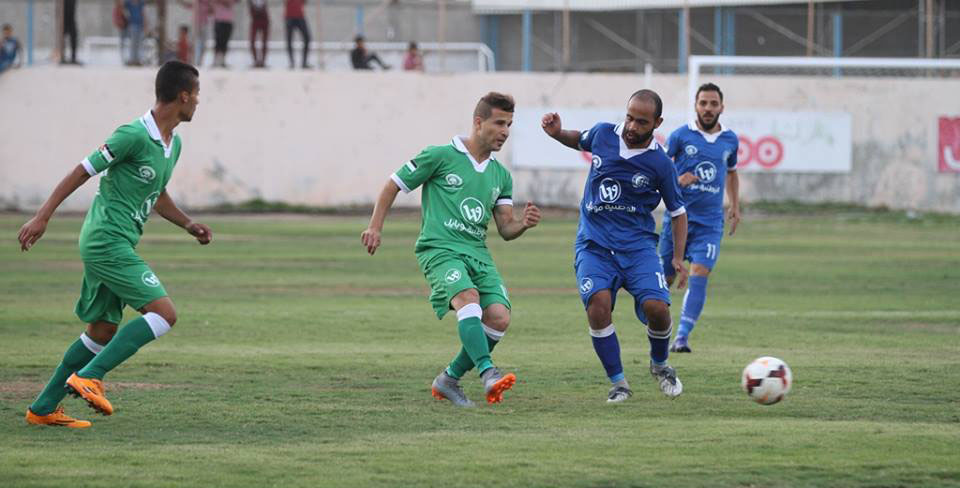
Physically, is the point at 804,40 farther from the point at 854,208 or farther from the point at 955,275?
the point at 955,275

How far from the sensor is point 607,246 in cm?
957

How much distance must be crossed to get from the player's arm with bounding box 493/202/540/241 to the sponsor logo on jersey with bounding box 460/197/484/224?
0.15 metres

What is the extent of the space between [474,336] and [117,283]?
219 centimetres

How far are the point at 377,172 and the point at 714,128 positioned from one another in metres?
22.2

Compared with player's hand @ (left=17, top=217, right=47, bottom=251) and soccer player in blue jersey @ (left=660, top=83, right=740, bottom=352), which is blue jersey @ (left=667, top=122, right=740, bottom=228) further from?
player's hand @ (left=17, top=217, right=47, bottom=251)

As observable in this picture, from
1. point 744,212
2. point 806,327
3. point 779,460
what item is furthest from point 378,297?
point 744,212

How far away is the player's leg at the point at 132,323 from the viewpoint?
8.22 m

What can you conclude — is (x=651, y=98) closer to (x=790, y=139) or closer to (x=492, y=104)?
(x=492, y=104)

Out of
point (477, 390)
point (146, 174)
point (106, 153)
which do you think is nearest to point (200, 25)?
point (477, 390)

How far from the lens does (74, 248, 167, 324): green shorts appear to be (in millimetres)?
8219

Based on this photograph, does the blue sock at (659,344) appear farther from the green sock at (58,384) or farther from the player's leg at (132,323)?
the green sock at (58,384)

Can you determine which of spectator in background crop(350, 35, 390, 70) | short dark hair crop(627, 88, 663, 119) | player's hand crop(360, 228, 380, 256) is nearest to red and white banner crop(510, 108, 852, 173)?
spectator in background crop(350, 35, 390, 70)

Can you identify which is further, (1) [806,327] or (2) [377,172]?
(2) [377,172]

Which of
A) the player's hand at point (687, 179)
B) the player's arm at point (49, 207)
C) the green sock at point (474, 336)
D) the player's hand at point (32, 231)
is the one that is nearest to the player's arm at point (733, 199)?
the player's hand at point (687, 179)
